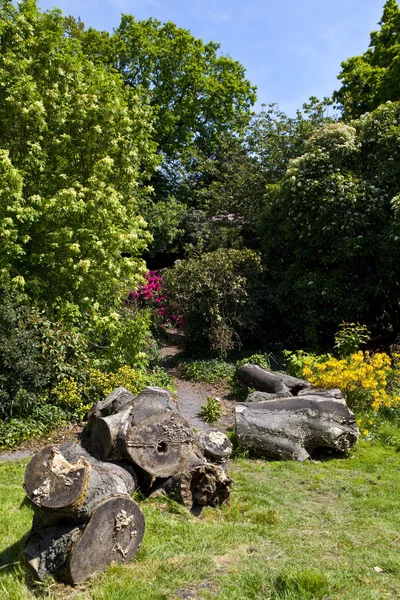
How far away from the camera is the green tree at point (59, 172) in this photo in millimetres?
8945

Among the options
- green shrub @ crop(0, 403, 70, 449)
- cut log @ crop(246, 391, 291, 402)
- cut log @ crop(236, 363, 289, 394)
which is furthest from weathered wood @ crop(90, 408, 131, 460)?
cut log @ crop(236, 363, 289, 394)

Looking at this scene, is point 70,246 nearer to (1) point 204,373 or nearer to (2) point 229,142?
(1) point 204,373

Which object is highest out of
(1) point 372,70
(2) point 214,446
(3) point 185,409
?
(1) point 372,70

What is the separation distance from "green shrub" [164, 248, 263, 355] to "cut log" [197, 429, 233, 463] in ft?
22.5

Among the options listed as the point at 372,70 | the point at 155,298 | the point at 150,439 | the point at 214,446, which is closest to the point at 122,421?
the point at 150,439

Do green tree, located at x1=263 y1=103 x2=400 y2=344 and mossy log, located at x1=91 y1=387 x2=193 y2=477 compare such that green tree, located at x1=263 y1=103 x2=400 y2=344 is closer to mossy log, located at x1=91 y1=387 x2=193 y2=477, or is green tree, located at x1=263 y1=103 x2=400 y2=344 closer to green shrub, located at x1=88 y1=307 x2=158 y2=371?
green shrub, located at x1=88 y1=307 x2=158 y2=371

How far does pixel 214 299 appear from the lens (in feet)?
42.9

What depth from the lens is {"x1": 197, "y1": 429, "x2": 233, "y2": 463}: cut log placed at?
5.71 metres

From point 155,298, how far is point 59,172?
19.2 ft

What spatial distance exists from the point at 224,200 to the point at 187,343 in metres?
7.52

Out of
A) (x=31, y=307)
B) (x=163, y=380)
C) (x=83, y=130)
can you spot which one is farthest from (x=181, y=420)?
(x=83, y=130)

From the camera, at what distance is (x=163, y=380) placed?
1080 cm

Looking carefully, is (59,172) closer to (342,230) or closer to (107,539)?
(342,230)

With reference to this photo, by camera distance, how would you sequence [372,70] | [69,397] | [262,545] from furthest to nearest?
[372,70] < [69,397] < [262,545]
